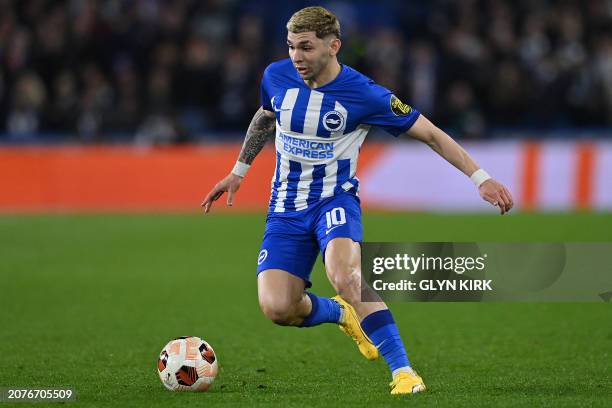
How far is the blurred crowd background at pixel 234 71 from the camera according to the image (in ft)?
60.6

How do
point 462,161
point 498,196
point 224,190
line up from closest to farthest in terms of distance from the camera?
1. point 498,196
2. point 462,161
3. point 224,190

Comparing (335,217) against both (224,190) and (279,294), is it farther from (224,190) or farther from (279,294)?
(224,190)

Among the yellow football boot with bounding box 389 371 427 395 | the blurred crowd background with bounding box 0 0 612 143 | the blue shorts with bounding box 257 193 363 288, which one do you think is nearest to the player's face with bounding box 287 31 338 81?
the blue shorts with bounding box 257 193 363 288

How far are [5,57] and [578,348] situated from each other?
13542mm

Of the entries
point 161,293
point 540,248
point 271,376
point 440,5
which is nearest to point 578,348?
point 540,248

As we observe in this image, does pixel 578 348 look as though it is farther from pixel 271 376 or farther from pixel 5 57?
pixel 5 57

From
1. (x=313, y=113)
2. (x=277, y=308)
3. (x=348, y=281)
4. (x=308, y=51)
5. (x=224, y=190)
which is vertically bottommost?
(x=277, y=308)

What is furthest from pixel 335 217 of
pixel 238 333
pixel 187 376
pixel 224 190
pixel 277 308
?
pixel 238 333

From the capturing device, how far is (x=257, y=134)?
6.81 m

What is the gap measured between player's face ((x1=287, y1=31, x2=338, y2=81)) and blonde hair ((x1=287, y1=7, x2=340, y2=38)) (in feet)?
0.09

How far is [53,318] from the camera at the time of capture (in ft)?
30.0

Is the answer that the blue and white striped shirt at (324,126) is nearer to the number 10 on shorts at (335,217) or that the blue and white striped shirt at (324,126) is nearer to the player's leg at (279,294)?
the number 10 on shorts at (335,217)

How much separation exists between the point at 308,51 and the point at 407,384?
1.82 metres

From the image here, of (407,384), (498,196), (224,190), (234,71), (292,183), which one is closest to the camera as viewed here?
(498,196)
